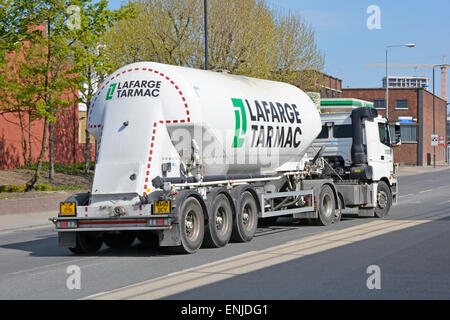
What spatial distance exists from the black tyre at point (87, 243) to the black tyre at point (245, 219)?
8.79 ft

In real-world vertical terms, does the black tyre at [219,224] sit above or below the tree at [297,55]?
below

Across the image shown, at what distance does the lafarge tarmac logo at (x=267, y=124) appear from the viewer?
47.6ft

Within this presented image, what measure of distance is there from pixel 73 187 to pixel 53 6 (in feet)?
25.8

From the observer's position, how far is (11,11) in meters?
21.7

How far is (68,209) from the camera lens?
12805mm

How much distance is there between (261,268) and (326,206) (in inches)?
311

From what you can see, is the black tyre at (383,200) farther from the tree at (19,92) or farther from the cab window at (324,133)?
the tree at (19,92)

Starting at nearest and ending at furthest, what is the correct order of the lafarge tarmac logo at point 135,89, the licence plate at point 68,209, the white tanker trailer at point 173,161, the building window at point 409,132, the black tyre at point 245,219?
the white tanker trailer at point 173,161 < the licence plate at point 68,209 < the lafarge tarmac logo at point 135,89 < the black tyre at point 245,219 < the building window at point 409,132

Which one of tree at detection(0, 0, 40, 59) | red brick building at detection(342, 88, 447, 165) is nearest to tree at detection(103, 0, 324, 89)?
tree at detection(0, 0, 40, 59)

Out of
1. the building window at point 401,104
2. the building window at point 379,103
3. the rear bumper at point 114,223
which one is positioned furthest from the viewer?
the building window at point 401,104

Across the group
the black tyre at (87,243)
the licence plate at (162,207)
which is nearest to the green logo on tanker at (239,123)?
the licence plate at (162,207)

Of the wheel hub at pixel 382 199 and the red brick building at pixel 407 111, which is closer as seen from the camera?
the wheel hub at pixel 382 199

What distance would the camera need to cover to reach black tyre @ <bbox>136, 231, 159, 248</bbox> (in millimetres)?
14559

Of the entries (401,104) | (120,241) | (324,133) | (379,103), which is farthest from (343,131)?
(401,104)
